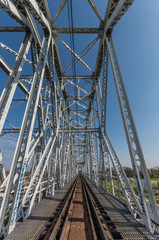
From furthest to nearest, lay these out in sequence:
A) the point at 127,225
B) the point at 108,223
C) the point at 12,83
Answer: the point at 12,83 < the point at 108,223 < the point at 127,225

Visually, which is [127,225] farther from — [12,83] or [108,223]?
[12,83]

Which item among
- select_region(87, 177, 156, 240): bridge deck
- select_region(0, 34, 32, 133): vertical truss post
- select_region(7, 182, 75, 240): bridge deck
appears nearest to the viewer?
select_region(87, 177, 156, 240): bridge deck

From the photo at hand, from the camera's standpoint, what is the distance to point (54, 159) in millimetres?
9484

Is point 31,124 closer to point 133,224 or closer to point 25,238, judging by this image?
point 25,238

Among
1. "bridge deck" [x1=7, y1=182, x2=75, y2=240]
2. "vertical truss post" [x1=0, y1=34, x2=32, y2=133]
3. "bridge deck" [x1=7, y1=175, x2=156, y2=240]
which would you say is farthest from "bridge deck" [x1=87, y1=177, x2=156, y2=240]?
"vertical truss post" [x1=0, y1=34, x2=32, y2=133]

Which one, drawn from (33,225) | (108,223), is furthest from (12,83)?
(108,223)

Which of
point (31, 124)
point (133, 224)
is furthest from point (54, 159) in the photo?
point (133, 224)

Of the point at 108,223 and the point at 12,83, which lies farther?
the point at 12,83

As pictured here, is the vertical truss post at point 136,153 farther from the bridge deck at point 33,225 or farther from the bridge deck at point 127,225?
the bridge deck at point 33,225

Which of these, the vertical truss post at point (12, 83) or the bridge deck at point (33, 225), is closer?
the bridge deck at point (33, 225)

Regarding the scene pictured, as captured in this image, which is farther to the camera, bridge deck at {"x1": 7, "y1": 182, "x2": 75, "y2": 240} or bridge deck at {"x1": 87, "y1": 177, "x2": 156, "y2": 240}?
bridge deck at {"x1": 7, "y1": 182, "x2": 75, "y2": 240}

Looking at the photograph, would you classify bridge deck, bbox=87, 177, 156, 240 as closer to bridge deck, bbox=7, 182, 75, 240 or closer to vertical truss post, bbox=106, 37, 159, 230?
vertical truss post, bbox=106, 37, 159, 230

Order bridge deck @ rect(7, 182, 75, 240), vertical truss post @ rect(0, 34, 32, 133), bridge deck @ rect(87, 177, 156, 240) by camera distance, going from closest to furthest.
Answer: bridge deck @ rect(87, 177, 156, 240) → bridge deck @ rect(7, 182, 75, 240) → vertical truss post @ rect(0, 34, 32, 133)

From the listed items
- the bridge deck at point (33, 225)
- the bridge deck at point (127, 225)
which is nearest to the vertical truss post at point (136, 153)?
the bridge deck at point (127, 225)
